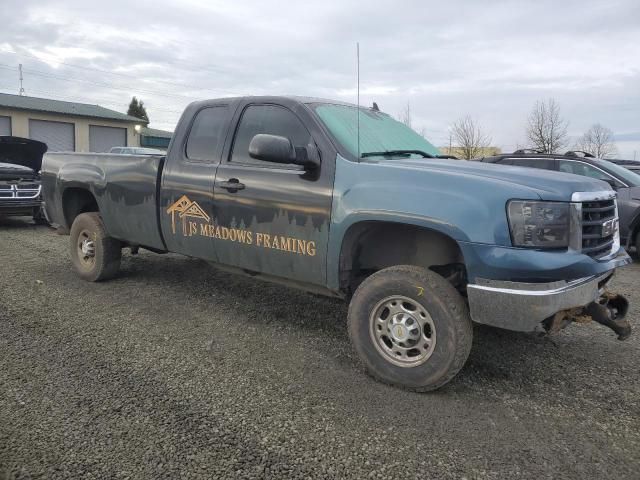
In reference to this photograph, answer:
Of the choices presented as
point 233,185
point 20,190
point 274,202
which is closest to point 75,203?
point 233,185

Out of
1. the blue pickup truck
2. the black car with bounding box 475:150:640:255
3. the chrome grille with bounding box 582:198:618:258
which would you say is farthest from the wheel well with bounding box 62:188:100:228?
the black car with bounding box 475:150:640:255

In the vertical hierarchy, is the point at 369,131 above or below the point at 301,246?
above

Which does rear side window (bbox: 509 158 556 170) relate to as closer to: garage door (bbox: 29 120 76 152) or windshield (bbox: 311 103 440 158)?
windshield (bbox: 311 103 440 158)

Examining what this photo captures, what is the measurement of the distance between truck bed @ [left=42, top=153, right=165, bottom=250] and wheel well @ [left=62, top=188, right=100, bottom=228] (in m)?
0.03

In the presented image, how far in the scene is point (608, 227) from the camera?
3371 millimetres

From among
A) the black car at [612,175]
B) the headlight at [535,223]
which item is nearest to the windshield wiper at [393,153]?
the headlight at [535,223]

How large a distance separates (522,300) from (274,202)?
74.0 inches

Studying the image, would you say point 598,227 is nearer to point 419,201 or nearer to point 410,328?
point 419,201

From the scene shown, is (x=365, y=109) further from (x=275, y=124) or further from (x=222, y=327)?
(x=222, y=327)

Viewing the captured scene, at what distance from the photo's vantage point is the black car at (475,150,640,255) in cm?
797

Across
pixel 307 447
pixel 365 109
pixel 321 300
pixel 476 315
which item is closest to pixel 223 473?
pixel 307 447

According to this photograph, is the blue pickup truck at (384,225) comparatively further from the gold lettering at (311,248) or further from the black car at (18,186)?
the black car at (18,186)

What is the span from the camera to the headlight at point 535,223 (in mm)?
2885

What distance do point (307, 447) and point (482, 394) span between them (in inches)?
50.7
